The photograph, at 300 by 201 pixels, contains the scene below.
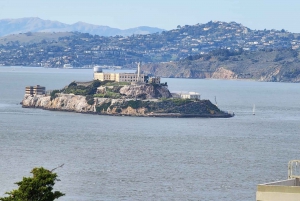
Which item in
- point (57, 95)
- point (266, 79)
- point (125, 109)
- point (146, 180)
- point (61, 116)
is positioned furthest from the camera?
point (266, 79)

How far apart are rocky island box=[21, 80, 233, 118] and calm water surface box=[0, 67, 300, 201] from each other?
278 cm

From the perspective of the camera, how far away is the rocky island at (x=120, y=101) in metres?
72.8

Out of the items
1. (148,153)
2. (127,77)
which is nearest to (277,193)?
(148,153)

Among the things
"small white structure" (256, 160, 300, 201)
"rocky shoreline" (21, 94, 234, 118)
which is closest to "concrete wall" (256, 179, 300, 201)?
"small white structure" (256, 160, 300, 201)

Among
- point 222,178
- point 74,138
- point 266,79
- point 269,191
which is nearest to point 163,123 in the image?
point 74,138

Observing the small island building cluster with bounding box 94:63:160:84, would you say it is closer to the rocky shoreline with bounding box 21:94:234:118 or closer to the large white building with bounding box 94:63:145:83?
the large white building with bounding box 94:63:145:83

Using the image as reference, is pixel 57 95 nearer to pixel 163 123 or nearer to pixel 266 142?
pixel 163 123

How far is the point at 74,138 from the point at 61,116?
748 inches

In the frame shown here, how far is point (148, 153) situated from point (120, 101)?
31.9m

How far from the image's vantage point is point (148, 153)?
42.4 m

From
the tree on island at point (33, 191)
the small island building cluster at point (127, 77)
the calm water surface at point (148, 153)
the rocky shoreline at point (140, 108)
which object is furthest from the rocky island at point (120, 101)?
the tree on island at point (33, 191)

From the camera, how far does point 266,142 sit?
164ft

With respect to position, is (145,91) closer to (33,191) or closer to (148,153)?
(148,153)

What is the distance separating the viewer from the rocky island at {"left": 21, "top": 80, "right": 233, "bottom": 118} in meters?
72.8
